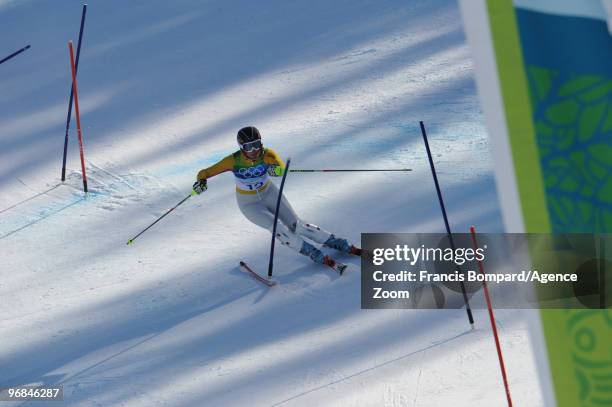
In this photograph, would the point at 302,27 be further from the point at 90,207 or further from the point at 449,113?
the point at 90,207

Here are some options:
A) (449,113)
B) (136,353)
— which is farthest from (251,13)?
(136,353)

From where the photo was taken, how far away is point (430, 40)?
10641 mm

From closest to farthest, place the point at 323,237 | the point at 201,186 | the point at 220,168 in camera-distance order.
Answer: the point at 220,168 → the point at 201,186 → the point at 323,237

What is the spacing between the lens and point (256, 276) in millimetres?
7508

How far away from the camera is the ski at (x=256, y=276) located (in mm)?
7406

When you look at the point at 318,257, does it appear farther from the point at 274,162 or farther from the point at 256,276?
the point at 274,162

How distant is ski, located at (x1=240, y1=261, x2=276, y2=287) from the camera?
24.3 feet

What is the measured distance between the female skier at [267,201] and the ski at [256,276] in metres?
0.32

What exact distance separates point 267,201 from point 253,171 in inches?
12.3

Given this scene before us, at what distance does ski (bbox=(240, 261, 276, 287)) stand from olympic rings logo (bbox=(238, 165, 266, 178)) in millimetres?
809

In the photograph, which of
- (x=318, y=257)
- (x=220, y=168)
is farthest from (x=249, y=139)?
(x=318, y=257)

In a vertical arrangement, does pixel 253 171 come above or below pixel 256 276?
above

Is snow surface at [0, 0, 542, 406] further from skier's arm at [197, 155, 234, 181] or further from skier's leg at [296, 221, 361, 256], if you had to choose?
skier's arm at [197, 155, 234, 181]

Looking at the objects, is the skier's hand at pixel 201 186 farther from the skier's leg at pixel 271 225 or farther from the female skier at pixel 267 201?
the skier's leg at pixel 271 225
